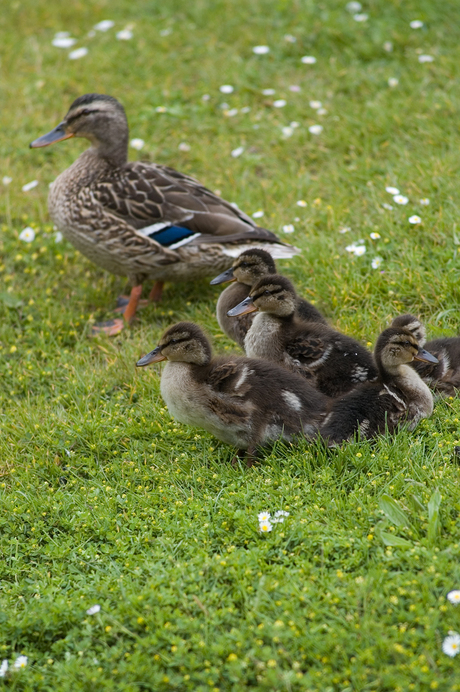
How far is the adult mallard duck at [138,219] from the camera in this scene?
629 centimetres

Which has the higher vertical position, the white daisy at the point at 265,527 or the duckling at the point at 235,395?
the duckling at the point at 235,395

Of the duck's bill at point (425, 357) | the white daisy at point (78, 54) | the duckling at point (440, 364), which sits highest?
the white daisy at point (78, 54)

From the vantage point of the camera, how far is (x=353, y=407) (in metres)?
4.34

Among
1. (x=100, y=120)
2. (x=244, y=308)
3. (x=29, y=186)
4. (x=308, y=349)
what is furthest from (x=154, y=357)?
(x=29, y=186)

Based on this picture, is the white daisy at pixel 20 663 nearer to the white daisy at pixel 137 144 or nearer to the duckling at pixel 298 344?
the duckling at pixel 298 344

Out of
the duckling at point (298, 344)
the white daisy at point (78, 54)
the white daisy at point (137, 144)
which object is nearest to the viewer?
the duckling at point (298, 344)

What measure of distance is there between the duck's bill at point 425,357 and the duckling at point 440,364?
0.60ft

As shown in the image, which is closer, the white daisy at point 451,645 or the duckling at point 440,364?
the white daisy at point 451,645

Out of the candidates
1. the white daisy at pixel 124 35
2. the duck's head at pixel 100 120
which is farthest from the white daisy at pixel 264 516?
the white daisy at pixel 124 35

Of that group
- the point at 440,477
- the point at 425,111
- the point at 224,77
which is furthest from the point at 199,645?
the point at 224,77

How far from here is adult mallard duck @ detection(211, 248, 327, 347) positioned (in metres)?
5.29

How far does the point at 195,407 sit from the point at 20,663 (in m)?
1.70

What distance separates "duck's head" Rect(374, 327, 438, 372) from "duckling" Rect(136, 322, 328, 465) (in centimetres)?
43

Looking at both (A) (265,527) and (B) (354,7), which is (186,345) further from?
(B) (354,7)
